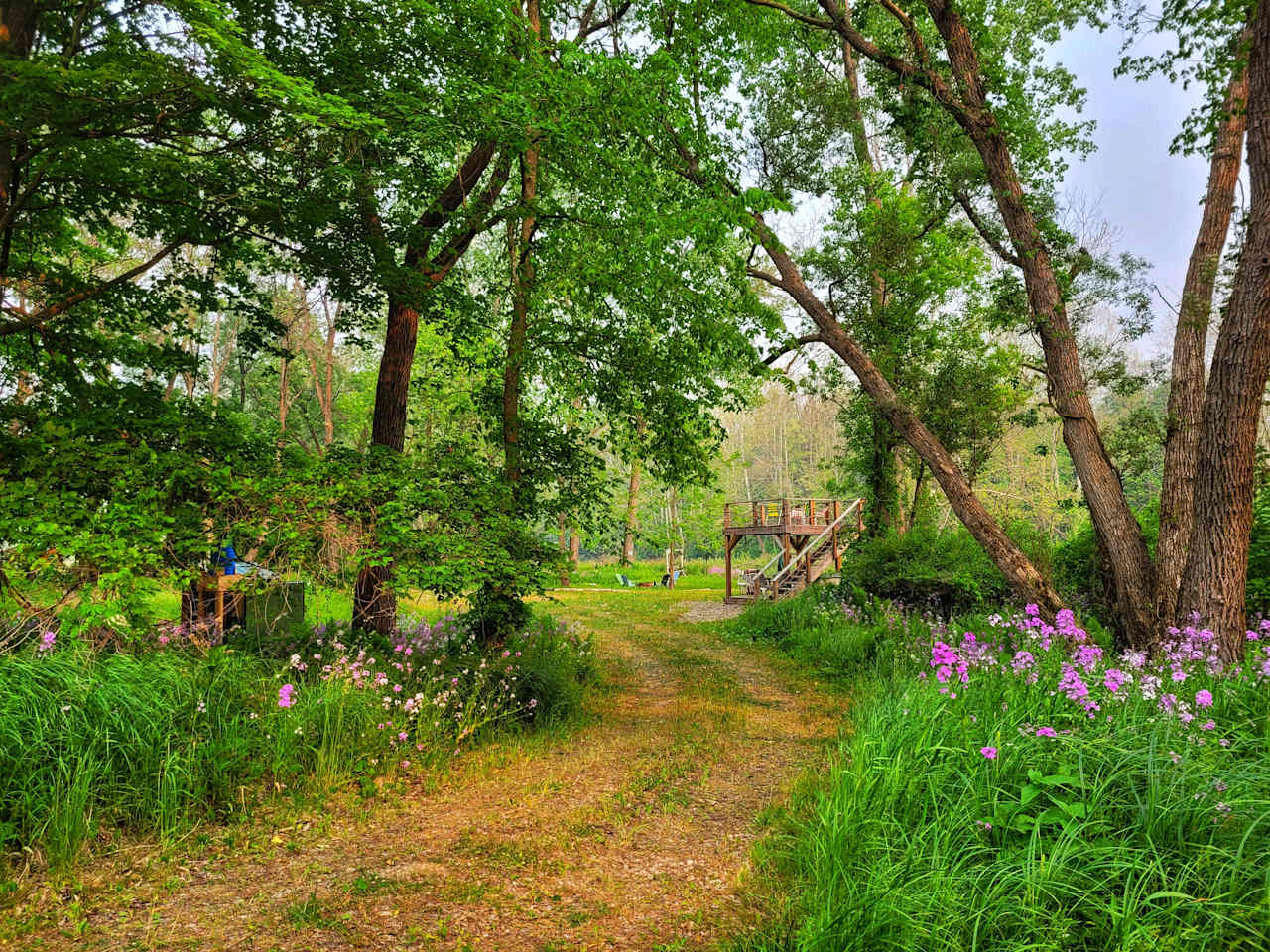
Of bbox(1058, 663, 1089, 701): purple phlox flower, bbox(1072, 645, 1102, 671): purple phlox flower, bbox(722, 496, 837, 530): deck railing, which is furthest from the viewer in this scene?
bbox(722, 496, 837, 530): deck railing

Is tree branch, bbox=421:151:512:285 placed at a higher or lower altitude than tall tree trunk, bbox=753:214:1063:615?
higher

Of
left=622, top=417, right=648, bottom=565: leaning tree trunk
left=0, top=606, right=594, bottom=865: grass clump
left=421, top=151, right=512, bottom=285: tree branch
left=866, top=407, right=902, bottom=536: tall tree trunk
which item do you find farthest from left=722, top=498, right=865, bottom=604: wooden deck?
left=0, top=606, right=594, bottom=865: grass clump

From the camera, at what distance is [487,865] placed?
3609 mm

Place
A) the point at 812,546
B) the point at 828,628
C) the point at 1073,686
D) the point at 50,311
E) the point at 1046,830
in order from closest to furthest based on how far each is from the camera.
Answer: the point at 1046,830, the point at 1073,686, the point at 50,311, the point at 828,628, the point at 812,546

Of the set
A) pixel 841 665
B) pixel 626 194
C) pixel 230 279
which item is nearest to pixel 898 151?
pixel 626 194

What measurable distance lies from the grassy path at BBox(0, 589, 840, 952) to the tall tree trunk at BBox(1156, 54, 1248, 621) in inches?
184

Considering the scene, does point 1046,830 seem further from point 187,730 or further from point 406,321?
point 406,321

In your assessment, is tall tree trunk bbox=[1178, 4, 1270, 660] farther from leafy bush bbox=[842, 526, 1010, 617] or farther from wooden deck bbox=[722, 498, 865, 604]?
wooden deck bbox=[722, 498, 865, 604]

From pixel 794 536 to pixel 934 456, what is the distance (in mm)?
13808

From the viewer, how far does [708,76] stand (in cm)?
880

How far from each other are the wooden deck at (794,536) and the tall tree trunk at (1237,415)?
35.3 feet

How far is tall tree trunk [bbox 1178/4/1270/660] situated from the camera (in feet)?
19.1

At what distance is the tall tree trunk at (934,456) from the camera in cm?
753

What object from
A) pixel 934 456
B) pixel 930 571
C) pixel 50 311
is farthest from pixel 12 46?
pixel 930 571
